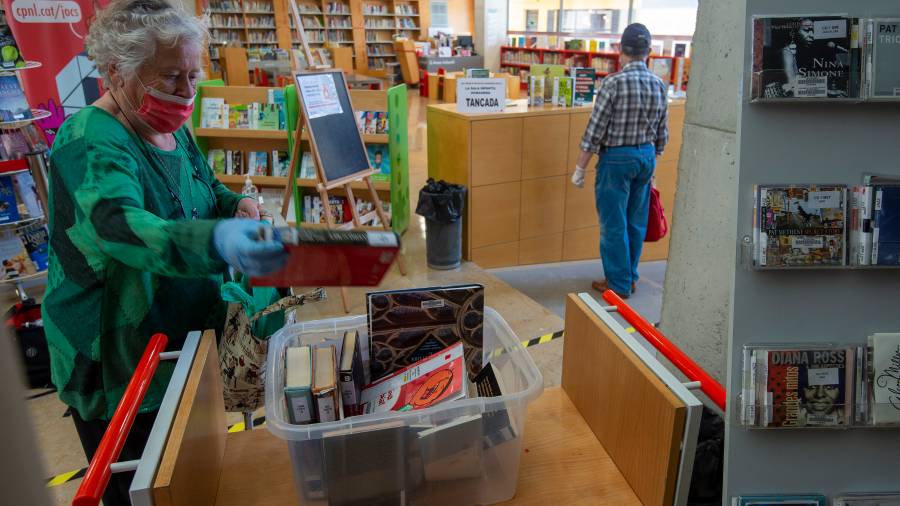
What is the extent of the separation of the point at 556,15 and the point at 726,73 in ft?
46.3

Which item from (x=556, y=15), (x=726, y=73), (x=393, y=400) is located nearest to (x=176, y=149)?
(x=393, y=400)

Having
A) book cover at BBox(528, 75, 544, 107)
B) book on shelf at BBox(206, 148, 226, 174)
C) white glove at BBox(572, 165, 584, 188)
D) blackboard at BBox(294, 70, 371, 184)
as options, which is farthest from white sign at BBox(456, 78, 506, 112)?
book on shelf at BBox(206, 148, 226, 174)

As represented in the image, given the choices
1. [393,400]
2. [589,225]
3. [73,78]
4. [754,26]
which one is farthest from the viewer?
[589,225]

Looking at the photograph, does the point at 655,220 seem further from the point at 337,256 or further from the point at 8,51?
the point at 8,51

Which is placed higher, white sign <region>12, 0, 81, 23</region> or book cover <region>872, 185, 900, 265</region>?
white sign <region>12, 0, 81, 23</region>

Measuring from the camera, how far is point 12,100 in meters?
3.45

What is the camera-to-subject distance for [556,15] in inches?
588

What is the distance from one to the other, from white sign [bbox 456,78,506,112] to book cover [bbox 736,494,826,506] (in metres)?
3.71

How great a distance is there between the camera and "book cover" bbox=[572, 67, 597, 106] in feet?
15.5

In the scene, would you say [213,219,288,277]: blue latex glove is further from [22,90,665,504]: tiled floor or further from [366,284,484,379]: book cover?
[22,90,665,504]: tiled floor

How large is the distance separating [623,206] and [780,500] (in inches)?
121

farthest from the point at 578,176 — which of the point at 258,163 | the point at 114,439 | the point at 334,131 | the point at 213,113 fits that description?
the point at 114,439

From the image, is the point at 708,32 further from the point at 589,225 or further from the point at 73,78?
the point at 73,78

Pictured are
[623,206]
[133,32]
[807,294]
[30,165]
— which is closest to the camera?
[807,294]
